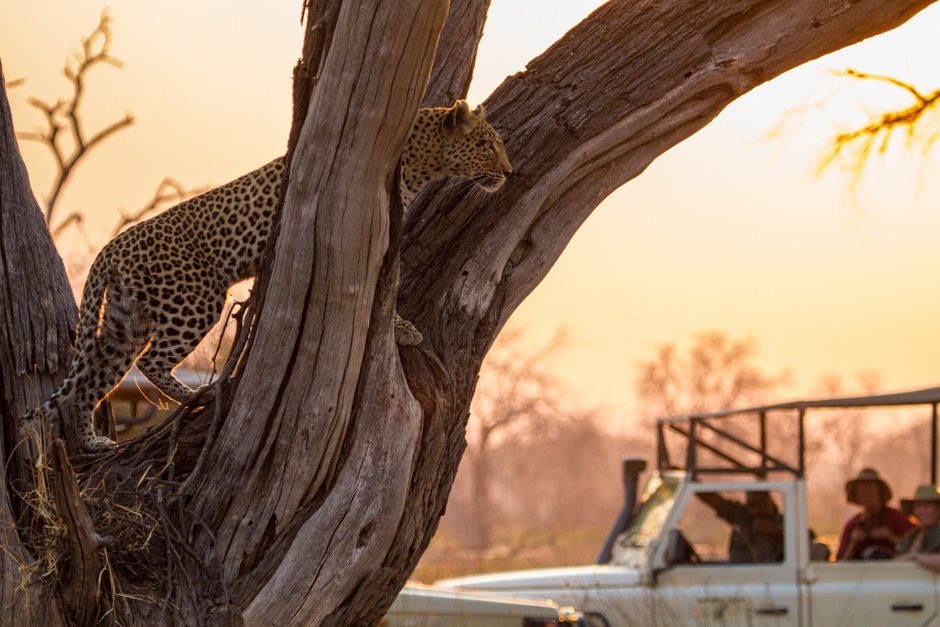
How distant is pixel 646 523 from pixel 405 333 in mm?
3754

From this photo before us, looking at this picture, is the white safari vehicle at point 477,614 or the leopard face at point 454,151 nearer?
the leopard face at point 454,151

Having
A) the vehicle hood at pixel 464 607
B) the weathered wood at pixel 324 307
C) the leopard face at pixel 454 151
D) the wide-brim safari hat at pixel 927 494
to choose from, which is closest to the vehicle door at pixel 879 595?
the wide-brim safari hat at pixel 927 494

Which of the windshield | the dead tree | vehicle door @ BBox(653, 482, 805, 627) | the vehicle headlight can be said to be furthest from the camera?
the windshield

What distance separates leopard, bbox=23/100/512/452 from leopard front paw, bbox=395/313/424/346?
0.96 m

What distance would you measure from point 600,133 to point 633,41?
371mm

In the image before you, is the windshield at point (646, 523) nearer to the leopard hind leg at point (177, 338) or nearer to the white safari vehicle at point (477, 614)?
the white safari vehicle at point (477, 614)

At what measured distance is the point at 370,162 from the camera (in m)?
3.91

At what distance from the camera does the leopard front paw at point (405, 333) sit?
461cm

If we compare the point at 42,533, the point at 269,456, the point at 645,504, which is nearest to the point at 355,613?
the point at 269,456

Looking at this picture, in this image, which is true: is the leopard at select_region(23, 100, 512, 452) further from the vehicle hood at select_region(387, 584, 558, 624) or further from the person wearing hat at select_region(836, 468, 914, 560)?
the person wearing hat at select_region(836, 468, 914, 560)

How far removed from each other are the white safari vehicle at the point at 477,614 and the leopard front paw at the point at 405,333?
90.7 inches

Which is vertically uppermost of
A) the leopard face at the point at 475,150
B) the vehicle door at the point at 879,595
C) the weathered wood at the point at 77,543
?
the leopard face at the point at 475,150

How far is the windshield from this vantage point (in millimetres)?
7719

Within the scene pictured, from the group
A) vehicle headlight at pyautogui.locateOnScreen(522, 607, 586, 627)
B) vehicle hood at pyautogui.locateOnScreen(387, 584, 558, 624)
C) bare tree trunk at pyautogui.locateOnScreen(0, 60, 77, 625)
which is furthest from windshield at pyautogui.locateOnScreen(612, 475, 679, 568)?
bare tree trunk at pyautogui.locateOnScreen(0, 60, 77, 625)
